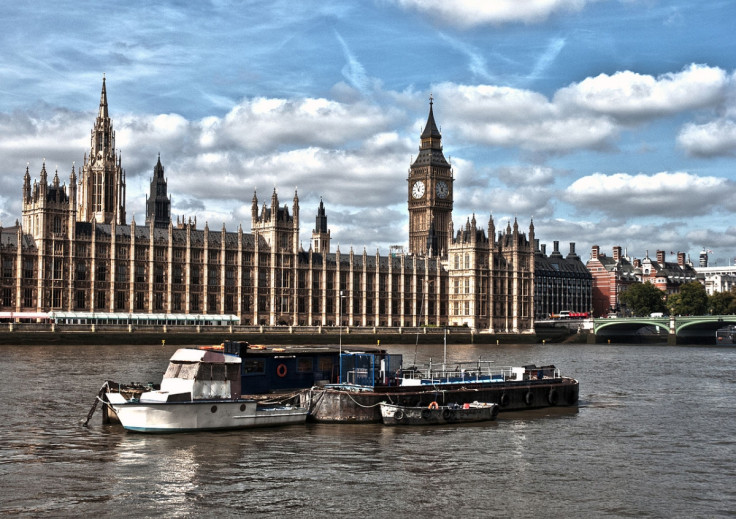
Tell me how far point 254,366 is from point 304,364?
2.87 m

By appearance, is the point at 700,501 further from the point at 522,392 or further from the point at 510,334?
the point at 510,334

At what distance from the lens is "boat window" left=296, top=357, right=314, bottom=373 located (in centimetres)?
4738

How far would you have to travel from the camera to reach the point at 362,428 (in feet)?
139

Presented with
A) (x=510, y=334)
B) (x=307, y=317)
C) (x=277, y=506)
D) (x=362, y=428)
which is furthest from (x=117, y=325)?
(x=277, y=506)

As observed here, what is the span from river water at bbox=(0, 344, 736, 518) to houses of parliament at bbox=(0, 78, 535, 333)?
244 ft

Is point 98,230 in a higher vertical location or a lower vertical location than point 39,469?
higher

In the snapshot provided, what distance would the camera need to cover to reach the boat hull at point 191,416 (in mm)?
39062

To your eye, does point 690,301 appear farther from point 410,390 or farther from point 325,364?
point 410,390

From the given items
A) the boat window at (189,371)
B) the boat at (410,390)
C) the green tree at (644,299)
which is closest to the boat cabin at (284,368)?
the boat at (410,390)

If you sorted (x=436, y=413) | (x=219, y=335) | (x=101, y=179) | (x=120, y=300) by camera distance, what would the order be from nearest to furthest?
(x=436, y=413)
(x=219, y=335)
(x=120, y=300)
(x=101, y=179)

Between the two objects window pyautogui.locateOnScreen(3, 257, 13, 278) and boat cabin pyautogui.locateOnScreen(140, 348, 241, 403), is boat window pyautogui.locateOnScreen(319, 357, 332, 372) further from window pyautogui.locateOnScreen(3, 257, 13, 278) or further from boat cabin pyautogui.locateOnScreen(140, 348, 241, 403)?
window pyautogui.locateOnScreen(3, 257, 13, 278)

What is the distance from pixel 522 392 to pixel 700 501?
68.3ft

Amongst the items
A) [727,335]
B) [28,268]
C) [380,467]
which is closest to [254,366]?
[380,467]

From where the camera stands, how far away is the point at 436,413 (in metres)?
43.9
